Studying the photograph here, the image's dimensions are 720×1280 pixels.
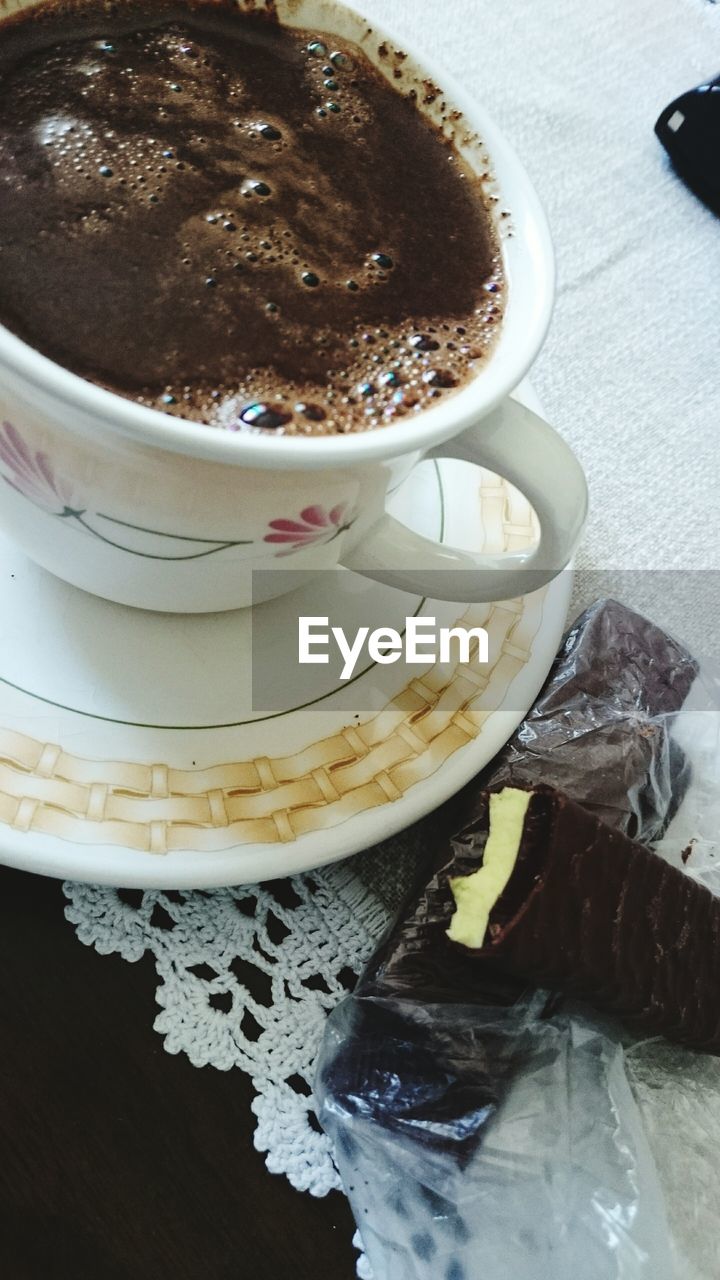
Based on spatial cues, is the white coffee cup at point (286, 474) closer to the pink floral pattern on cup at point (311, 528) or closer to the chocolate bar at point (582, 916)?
Answer: the pink floral pattern on cup at point (311, 528)

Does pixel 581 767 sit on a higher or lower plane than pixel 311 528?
lower

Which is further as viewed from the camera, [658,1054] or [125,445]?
[658,1054]

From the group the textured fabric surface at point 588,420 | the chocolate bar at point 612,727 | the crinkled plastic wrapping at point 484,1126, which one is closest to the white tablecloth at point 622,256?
the textured fabric surface at point 588,420

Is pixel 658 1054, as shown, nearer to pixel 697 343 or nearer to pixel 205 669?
pixel 205 669

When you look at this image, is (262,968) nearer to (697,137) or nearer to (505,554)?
(505,554)

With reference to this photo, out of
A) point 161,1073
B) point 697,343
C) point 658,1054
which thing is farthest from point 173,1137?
point 697,343

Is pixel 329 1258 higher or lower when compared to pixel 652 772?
lower

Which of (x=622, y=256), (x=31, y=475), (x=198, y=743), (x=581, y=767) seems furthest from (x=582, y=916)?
(x=622, y=256)
